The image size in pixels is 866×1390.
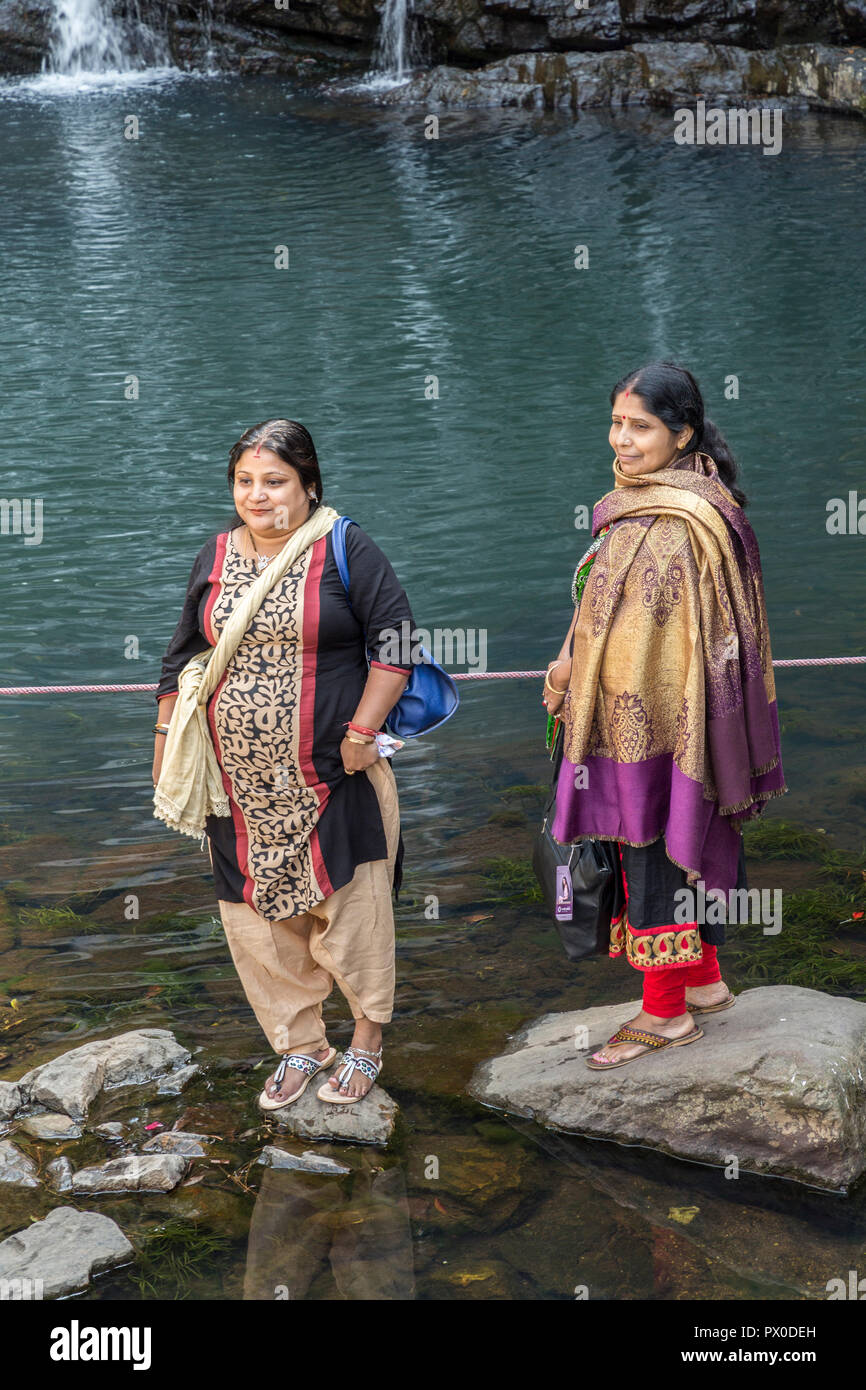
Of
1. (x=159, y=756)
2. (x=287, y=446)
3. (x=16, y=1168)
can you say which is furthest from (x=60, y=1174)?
(x=287, y=446)

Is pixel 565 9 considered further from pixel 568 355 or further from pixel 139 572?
pixel 139 572

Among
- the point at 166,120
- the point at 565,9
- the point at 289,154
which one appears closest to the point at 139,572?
the point at 289,154

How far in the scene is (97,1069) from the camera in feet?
10.8

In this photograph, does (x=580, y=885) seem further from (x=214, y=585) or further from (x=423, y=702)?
(x=214, y=585)

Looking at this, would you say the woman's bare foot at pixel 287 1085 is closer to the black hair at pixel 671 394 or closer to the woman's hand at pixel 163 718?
the woman's hand at pixel 163 718

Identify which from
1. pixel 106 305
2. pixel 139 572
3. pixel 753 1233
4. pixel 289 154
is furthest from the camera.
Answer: pixel 289 154

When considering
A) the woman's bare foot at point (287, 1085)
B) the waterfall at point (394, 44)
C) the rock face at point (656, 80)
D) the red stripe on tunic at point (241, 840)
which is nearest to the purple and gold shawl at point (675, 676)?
the red stripe on tunic at point (241, 840)

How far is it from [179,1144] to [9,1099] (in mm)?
462

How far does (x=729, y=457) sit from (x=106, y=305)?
9.79 meters

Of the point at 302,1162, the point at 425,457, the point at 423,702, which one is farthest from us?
the point at 425,457

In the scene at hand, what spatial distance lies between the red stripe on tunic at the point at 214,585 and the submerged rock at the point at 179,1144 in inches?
46.7

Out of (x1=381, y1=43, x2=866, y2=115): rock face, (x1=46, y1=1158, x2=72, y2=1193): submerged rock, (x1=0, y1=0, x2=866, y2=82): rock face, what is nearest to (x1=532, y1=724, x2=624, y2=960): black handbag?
(x1=46, y1=1158, x2=72, y2=1193): submerged rock

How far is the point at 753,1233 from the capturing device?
9.14 feet

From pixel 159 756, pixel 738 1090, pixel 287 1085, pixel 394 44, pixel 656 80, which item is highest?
pixel 394 44
